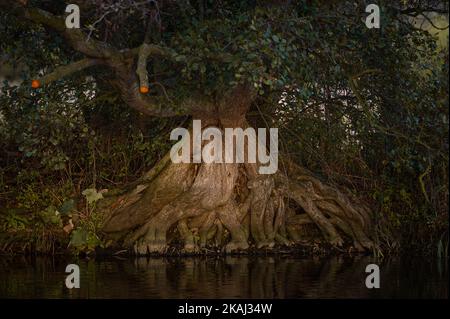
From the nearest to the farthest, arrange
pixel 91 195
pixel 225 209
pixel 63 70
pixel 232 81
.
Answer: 1. pixel 232 81
2. pixel 63 70
3. pixel 225 209
4. pixel 91 195

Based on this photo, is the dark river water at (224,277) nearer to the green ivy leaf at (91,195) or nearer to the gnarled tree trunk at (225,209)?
the gnarled tree trunk at (225,209)

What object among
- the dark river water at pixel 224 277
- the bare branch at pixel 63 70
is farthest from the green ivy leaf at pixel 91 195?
the bare branch at pixel 63 70

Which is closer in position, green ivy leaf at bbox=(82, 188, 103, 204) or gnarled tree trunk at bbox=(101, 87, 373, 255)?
gnarled tree trunk at bbox=(101, 87, 373, 255)

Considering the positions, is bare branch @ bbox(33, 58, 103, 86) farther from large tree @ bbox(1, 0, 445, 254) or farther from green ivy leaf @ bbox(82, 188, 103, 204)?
green ivy leaf @ bbox(82, 188, 103, 204)

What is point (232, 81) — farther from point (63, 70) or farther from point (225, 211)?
point (225, 211)

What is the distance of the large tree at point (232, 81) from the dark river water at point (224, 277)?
901 millimetres

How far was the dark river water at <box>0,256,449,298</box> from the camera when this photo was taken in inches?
577

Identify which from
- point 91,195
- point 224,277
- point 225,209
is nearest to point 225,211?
point 225,209

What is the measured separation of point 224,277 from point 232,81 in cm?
297

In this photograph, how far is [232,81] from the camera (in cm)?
1612

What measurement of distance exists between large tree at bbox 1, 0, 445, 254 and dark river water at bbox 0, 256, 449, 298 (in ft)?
2.95

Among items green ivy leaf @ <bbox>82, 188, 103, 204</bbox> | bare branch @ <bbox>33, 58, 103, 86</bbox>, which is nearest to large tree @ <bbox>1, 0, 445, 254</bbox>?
bare branch @ <bbox>33, 58, 103, 86</bbox>

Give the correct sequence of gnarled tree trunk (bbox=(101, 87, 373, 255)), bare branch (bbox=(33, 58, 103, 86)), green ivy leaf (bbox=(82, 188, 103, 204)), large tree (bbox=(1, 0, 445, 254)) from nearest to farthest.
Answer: bare branch (bbox=(33, 58, 103, 86))
large tree (bbox=(1, 0, 445, 254))
gnarled tree trunk (bbox=(101, 87, 373, 255))
green ivy leaf (bbox=(82, 188, 103, 204))
